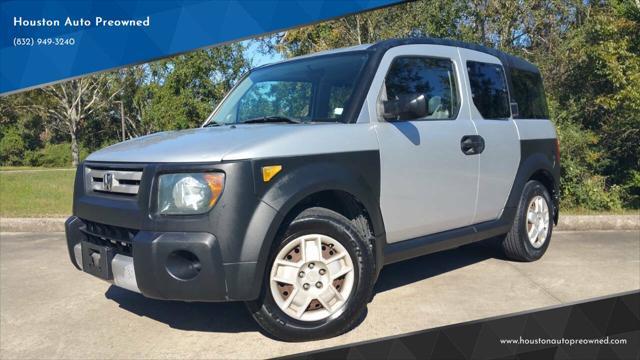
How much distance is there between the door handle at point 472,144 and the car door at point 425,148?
34 mm

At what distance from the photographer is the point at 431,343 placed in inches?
98.7

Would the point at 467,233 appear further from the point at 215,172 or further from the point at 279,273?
the point at 215,172

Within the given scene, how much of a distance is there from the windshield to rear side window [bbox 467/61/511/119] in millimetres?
1244

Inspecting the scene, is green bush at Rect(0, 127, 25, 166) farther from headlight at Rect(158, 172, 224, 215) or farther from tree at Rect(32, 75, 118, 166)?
headlight at Rect(158, 172, 224, 215)

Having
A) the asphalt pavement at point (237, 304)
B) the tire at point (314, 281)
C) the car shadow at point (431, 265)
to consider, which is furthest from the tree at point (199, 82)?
the tire at point (314, 281)

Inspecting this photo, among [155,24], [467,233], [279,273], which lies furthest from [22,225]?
[467,233]

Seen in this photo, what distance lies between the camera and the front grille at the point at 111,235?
3.06 meters

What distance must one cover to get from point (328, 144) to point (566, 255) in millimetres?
3456

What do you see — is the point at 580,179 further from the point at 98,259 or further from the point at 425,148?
the point at 98,259

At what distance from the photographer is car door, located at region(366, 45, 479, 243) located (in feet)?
11.6

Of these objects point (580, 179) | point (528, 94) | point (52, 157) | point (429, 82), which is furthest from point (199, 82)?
point (52, 157)

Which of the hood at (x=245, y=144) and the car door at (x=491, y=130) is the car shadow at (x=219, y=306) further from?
the hood at (x=245, y=144)

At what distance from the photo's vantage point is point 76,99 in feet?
127

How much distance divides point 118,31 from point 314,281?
816 centimetres
